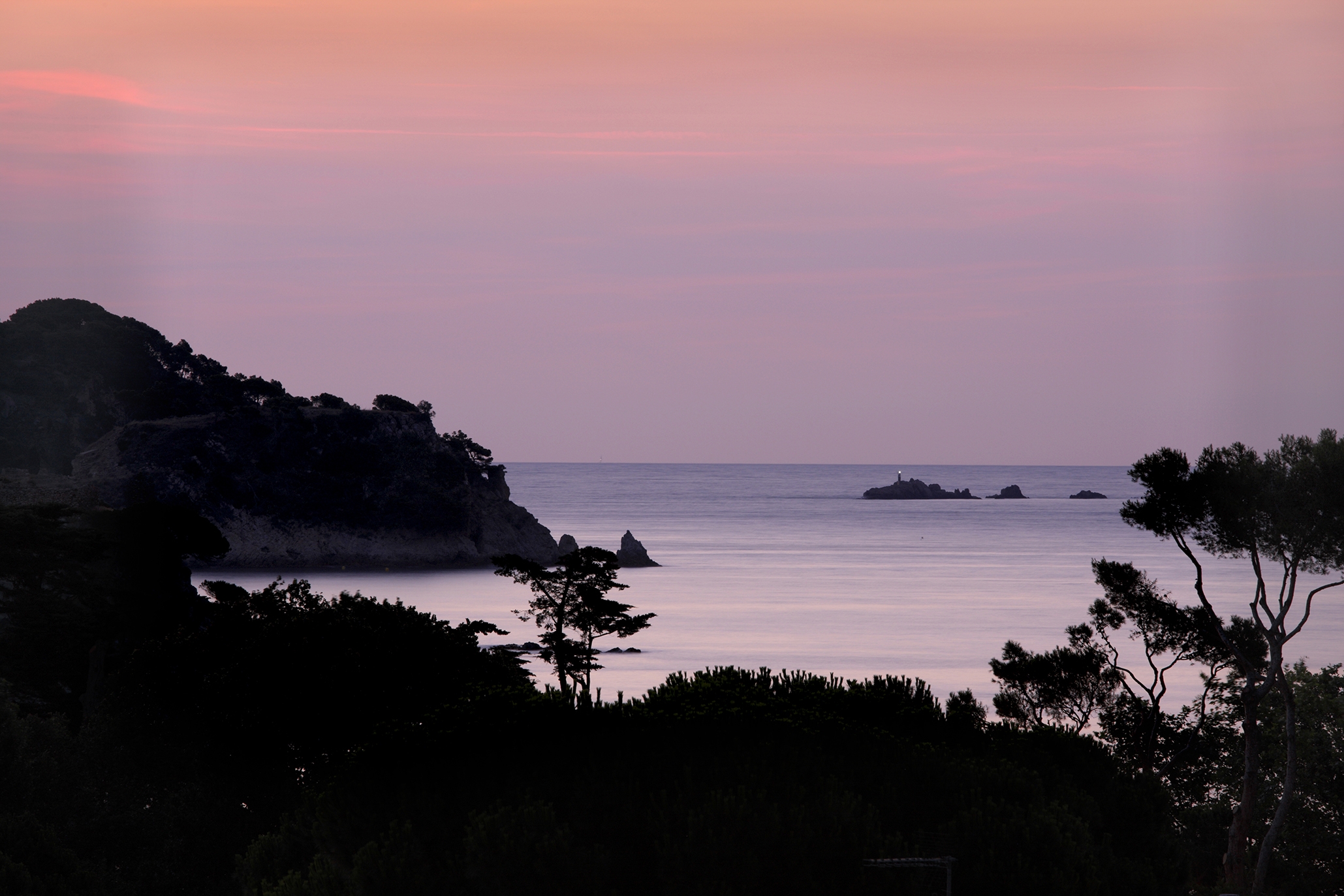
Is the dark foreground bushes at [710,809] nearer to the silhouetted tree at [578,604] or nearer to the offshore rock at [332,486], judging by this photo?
the silhouetted tree at [578,604]

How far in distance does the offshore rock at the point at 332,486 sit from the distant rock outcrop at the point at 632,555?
16597 millimetres

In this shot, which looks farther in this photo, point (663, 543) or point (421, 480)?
point (663, 543)

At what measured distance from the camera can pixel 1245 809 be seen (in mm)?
30391

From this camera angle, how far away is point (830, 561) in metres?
151

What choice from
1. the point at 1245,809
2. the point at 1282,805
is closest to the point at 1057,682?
the point at 1245,809

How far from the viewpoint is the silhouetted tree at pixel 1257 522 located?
2973cm

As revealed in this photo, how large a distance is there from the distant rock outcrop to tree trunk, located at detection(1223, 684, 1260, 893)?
107328 mm

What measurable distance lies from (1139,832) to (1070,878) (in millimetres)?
4253

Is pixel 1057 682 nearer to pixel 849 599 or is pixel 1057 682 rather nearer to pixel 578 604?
pixel 578 604

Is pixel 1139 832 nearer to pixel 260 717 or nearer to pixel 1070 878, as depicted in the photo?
pixel 1070 878

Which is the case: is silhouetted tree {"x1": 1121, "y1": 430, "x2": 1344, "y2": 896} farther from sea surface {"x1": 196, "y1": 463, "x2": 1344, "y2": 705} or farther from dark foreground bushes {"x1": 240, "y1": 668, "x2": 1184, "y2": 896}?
sea surface {"x1": 196, "y1": 463, "x2": 1344, "y2": 705}

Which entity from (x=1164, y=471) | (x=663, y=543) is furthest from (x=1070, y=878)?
(x=663, y=543)

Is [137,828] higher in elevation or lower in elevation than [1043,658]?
lower

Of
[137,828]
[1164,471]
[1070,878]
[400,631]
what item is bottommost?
[137,828]
